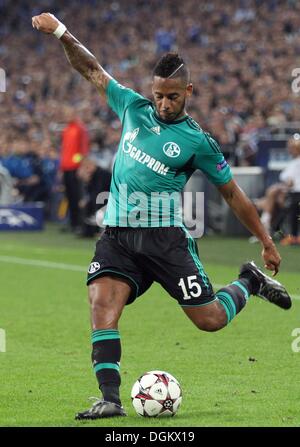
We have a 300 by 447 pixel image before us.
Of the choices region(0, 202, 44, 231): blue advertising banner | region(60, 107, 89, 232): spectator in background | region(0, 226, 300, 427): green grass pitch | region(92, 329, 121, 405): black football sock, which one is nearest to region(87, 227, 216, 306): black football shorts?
region(92, 329, 121, 405): black football sock

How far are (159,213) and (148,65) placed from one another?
25842mm

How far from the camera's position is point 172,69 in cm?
682

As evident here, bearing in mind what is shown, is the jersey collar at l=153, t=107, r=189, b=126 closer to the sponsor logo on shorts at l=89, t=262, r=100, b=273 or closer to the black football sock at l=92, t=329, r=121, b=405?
the sponsor logo on shorts at l=89, t=262, r=100, b=273

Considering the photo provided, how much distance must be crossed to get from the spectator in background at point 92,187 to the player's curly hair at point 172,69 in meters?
14.7

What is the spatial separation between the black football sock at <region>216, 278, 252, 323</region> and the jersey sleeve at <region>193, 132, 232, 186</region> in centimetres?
75

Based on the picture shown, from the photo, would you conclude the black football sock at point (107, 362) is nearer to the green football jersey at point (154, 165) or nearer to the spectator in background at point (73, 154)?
the green football jersey at point (154, 165)

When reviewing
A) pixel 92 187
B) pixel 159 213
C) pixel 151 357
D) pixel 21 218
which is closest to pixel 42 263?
pixel 92 187

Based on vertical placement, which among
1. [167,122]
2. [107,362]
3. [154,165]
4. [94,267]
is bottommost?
[107,362]

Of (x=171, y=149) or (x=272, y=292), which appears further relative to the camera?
(x=272, y=292)

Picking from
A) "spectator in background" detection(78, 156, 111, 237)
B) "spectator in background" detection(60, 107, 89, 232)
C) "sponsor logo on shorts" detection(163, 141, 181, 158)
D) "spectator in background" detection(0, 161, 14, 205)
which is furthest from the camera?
"spectator in background" detection(0, 161, 14, 205)

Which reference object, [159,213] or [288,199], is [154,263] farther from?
[288,199]

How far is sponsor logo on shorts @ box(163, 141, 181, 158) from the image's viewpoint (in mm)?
6941

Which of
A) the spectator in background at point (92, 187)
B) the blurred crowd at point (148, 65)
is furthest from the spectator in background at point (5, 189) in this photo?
the spectator in background at point (92, 187)

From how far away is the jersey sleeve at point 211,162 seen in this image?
7.00 metres
